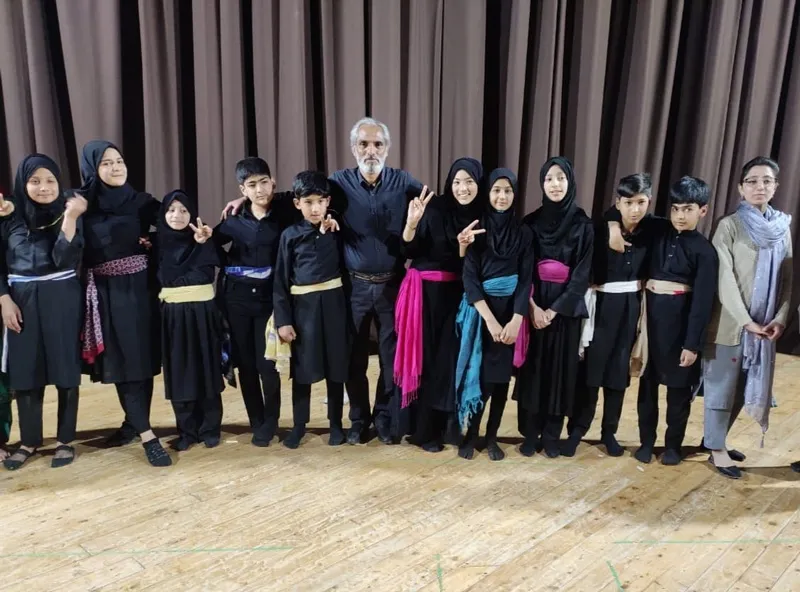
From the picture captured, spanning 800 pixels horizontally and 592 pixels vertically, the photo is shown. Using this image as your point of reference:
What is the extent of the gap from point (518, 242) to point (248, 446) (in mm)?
1401

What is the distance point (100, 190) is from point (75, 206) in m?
0.14

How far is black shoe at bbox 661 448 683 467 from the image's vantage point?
2.41 meters

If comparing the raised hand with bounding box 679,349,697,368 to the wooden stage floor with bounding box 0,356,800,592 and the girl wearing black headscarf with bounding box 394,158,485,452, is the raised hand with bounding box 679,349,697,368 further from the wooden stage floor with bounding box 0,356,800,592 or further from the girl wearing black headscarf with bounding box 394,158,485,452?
the girl wearing black headscarf with bounding box 394,158,485,452

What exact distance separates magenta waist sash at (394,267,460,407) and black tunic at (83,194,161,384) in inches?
38.6

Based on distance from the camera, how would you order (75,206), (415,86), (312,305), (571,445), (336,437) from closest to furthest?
(75,206), (312,305), (571,445), (336,437), (415,86)

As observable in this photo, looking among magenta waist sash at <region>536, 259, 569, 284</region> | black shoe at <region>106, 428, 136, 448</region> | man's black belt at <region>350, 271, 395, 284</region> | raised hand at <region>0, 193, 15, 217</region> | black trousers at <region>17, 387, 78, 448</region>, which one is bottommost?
black shoe at <region>106, 428, 136, 448</region>

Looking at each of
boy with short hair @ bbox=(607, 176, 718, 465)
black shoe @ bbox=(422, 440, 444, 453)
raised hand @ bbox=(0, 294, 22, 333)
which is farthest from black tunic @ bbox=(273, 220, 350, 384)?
boy with short hair @ bbox=(607, 176, 718, 465)

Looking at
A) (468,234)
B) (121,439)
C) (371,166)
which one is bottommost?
(121,439)

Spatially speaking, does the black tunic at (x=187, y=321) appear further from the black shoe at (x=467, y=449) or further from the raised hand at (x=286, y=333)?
the black shoe at (x=467, y=449)

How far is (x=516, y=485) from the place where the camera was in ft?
7.38

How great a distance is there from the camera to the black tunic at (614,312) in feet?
7.52

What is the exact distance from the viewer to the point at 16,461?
7.75 feet

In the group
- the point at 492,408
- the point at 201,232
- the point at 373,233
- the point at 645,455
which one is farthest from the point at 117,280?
the point at 645,455

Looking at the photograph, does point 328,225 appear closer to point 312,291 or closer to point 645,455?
point 312,291
